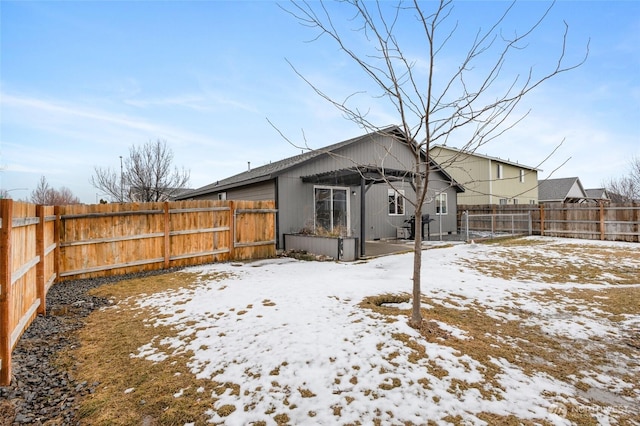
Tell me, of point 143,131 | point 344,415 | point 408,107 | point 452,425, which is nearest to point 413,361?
point 452,425

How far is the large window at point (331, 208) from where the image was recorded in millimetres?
11797

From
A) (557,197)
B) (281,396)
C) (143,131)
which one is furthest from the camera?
(557,197)

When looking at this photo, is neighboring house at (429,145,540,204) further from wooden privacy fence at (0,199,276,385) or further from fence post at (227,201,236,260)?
wooden privacy fence at (0,199,276,385)

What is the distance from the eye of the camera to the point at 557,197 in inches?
1172

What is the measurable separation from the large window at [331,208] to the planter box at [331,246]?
4.80ft

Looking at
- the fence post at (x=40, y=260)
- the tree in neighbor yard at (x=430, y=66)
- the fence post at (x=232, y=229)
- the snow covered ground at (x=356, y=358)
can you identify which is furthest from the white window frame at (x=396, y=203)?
the fence post at (x=40, y=260)

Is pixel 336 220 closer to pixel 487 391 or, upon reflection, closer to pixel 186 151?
pixel 487 391

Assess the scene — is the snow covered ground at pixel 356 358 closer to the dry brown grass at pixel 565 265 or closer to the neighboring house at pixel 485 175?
the dry brown grass at pixel 565 265

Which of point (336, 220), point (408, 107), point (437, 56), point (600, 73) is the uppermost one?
point (600, 73)

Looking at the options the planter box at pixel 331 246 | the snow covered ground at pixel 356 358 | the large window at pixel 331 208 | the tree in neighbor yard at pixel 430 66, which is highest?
the tree in neighbor yard at pixel 430 66

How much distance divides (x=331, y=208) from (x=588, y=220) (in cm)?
1303

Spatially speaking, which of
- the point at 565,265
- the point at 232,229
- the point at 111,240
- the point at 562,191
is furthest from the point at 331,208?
the point at 562,191

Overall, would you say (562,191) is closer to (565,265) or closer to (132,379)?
(565,265)

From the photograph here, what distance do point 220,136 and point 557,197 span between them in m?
33.2
